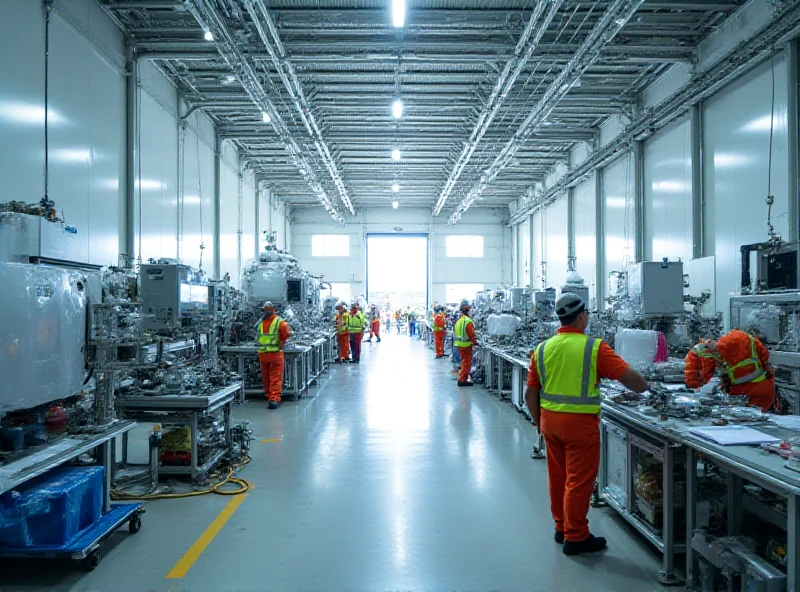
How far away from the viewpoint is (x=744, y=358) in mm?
4148

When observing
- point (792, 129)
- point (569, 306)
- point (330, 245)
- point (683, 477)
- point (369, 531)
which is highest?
point (330, 245)

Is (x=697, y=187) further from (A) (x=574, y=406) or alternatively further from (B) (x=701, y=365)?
(A) (x=574, y=406)

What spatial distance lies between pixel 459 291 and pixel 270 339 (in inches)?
626

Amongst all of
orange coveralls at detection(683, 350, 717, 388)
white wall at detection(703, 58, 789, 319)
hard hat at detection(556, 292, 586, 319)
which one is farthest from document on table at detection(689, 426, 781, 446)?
white wall at detection(703, 58, 789, 319)

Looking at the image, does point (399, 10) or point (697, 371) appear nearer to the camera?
point (697, 371)

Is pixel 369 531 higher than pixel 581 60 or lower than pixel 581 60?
lower

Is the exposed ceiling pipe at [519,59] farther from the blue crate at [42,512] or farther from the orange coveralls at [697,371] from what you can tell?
the blue crate at [42,512]

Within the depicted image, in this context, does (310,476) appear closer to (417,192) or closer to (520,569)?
(520,569)

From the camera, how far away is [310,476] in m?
5.01

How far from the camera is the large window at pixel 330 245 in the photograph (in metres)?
22.9

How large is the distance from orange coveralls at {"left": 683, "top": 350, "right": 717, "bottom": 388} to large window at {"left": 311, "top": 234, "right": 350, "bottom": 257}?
19.2 metres

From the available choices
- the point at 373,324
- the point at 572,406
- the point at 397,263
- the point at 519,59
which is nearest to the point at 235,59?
the point at 519,59

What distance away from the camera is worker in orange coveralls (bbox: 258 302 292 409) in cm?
788

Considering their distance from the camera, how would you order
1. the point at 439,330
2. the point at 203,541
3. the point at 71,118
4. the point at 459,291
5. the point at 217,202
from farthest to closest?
the point at 459,291, the point at 439,330, the point at 217,202, the point at 71,118, the point at 203,541
